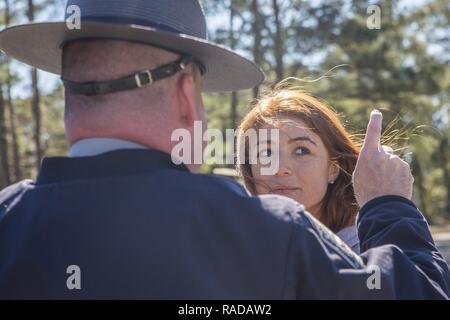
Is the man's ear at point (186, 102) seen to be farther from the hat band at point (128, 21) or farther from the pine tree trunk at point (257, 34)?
the pine tree trunk at point (257, 34)

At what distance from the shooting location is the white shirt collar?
181cm

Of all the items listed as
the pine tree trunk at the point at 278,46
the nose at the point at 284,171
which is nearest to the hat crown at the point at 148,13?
the nose at the point at 284,171

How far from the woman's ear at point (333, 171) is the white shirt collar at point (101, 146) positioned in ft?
5.95

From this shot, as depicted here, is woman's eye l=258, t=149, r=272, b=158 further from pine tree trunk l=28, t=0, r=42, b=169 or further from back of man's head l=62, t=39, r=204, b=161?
pine tree trunk l=28, t=0, r=42, b=169

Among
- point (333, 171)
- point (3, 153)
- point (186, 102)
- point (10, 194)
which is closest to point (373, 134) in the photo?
point (186, 102)

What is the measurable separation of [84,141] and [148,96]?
20cm

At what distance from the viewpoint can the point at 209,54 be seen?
2.00m

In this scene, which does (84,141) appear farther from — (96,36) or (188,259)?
(188,259)

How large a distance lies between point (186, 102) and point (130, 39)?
22cm

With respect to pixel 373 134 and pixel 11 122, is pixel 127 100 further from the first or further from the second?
pixel 11 122

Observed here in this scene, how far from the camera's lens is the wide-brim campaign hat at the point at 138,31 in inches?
73.0

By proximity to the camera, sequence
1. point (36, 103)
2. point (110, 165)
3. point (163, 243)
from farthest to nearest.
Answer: point (36, 103), point (110, 165), point (163, 243)

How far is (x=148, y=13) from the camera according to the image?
1.94 metres

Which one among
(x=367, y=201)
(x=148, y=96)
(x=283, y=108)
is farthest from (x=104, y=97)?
(x=283, y=108)
